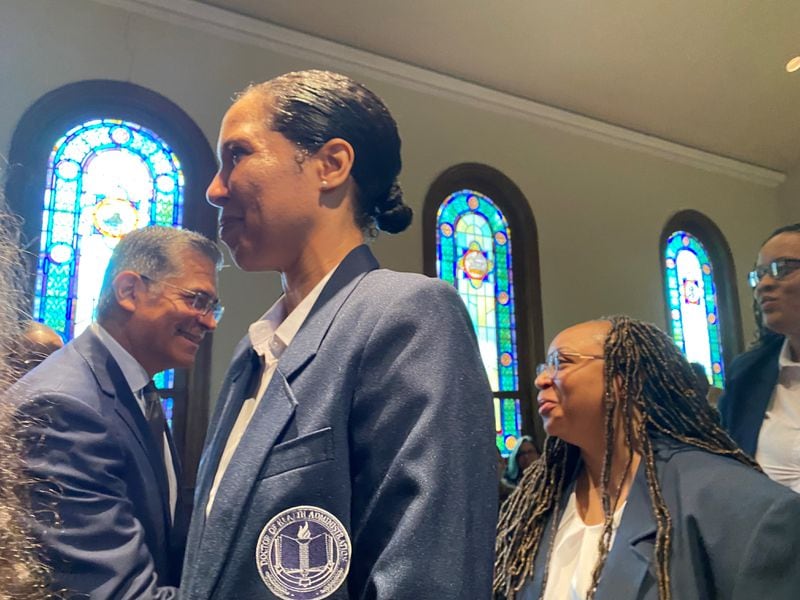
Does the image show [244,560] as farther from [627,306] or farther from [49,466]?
[627,306]

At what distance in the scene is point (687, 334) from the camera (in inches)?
230

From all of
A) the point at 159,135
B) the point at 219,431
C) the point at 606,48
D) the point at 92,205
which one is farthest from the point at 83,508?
the point at 606,48

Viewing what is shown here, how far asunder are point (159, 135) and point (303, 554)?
378 centimetres

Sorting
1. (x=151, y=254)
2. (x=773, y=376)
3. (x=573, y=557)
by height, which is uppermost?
(x=151, y=254)

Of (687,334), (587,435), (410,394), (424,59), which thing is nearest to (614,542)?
(587,435)

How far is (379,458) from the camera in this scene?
0.80 meters

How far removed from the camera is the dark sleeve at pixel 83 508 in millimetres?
961

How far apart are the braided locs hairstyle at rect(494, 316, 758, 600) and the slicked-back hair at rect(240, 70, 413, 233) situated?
2.51 feet

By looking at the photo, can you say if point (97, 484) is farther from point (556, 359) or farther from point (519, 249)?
point (519, 249)

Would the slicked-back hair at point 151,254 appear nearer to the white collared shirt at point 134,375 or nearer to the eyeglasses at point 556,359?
the white collared shirt at point 134,375

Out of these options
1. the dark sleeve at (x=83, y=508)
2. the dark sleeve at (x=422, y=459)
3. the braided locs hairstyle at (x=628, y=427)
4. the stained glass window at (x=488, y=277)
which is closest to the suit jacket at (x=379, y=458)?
the dark sleeve at (x=422, y=459)

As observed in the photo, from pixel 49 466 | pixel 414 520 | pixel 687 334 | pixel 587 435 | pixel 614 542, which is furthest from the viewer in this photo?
pixel 687 334

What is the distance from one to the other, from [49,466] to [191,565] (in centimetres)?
35

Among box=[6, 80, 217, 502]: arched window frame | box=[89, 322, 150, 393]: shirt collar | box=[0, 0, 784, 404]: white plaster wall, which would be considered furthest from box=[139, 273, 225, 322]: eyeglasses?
box=[0, 0, 784, 404]: white plaster wall
